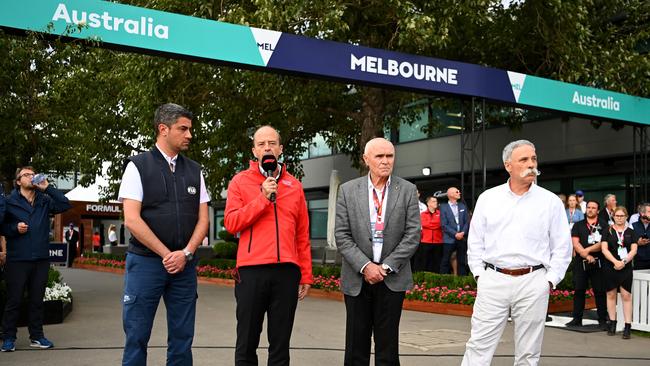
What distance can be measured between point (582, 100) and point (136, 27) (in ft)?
30.9

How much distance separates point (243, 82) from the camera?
16.9 m

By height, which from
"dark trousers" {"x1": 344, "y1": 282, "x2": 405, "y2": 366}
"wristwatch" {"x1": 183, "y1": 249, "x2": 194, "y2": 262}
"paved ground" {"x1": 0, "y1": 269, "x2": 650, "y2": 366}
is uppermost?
"wristwatch" {"x1": 183, "y1": 249, "x2": 194, "y2": 262}

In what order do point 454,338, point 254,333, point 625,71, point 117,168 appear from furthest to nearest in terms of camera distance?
point 117,168 < point 625,71 < point 454,338 < point 254,333

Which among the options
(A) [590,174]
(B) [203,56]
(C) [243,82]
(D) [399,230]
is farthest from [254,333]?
(A) [590,174]

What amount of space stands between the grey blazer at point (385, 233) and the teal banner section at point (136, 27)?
526 centimetres

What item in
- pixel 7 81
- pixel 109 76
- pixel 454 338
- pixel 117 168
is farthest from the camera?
pixel 117 168

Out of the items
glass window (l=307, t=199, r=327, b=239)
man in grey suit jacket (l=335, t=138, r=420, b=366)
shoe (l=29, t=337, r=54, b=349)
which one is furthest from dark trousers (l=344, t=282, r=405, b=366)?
glass window (l=307, t=199, r=327, b=239)

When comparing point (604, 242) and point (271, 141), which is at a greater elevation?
point (271, 141)

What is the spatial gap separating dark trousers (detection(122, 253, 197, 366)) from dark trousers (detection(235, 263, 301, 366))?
0.35 metres

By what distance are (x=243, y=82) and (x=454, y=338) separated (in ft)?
33.5

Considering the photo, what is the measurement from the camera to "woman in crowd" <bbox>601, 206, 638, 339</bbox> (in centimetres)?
916

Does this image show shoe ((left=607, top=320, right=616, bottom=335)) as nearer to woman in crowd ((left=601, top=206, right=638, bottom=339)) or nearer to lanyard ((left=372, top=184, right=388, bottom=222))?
woman in crowd ((left=601, top=206, right=638, bottom=339))

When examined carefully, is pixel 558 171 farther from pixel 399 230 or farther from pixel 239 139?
pixel 399 230

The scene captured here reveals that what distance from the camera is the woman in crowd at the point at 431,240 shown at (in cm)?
1366
